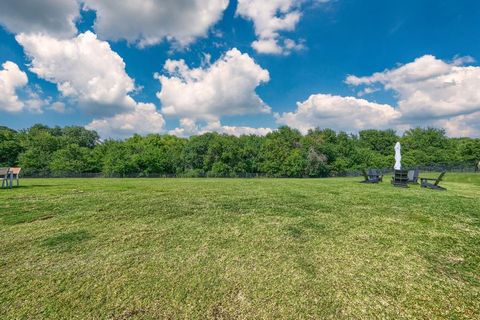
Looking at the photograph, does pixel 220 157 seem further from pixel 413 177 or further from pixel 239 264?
pixel 239 264

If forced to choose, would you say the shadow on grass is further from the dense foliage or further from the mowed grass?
the dense foliage

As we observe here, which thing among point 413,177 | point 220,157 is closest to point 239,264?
point 413,177

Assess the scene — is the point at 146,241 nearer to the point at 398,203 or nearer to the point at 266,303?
the point at 266,303

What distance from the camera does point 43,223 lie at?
578 centimetres

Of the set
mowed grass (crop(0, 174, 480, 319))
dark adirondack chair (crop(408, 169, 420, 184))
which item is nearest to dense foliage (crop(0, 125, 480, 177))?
dark adirondack chair (crop(408, 169, 420, 184))

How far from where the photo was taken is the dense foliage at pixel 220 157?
5591 centimetres

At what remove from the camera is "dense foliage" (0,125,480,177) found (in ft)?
183

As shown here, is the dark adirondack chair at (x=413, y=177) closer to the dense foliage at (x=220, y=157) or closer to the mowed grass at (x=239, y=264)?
the mowed grass at (x=239, y=264)

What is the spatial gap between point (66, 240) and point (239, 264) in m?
3.42

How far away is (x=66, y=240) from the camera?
15.6 feet

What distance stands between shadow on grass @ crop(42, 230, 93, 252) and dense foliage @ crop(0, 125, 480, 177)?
5132cm

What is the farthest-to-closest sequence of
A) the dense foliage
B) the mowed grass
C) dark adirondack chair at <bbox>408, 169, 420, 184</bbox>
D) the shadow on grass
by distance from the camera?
the dense foliage → dark adirondack chair at <bbox>408, 169, 420, 184</bbox> → the shadow on grass → the mowed grass

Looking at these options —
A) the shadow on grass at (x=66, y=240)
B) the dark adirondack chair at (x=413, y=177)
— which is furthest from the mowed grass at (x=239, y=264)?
the dark adirondack chair at (x=413, y=177)

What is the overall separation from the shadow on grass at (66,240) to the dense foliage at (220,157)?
51.3 meters
